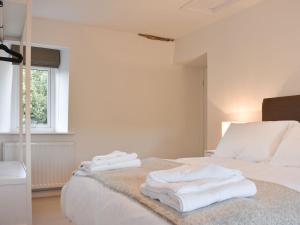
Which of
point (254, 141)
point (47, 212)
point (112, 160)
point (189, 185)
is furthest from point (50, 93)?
point (189, 185)

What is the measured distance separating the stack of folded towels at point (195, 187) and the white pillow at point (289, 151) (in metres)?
1.03

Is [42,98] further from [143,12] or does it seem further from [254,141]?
[254,141]

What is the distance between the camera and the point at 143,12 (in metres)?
3.65

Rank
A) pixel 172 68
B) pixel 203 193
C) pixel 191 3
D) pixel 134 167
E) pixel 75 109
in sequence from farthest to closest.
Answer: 1. pixel 172 68
2. pixel 75 109
3. pixel 191 3
4. pixel 134 167
5. pixel 203 193

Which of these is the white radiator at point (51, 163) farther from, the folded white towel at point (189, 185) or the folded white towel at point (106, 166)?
the folded white towel at point (189, 185)

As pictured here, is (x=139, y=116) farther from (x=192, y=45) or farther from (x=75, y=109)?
(x=192, y=45)

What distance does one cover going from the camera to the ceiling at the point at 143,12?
3.37 meters

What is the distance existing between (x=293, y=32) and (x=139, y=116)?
91.2 inches

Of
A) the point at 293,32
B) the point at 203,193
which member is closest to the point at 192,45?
the point at 293,32

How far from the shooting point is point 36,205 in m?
3.55

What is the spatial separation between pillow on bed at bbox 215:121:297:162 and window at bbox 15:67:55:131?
8.30ft

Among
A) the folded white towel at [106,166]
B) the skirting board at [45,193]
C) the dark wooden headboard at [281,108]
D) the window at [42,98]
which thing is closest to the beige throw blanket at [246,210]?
the folded white towel at [106,166]

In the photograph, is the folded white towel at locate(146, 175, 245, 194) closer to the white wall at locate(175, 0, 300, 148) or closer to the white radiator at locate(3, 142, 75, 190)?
the white wall at locate(175, 0, 300, 148)

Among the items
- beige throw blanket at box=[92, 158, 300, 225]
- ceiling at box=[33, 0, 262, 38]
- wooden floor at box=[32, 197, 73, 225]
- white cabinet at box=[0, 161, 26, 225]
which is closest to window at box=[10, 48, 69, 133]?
ceiling at box=[33, 0, 262, 38]
